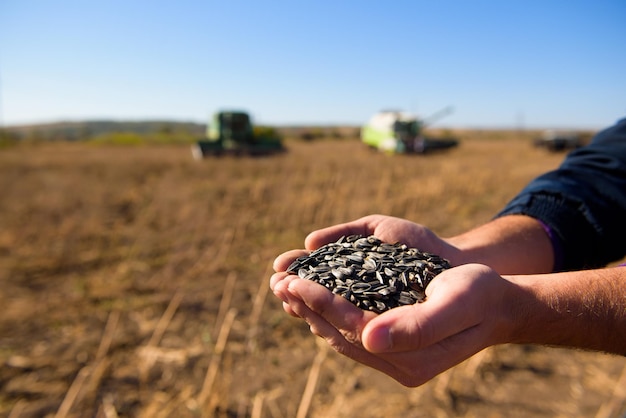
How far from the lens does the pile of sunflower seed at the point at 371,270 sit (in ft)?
5.04

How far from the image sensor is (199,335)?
3.88 m

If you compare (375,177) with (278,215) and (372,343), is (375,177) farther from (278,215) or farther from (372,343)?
(372,343)

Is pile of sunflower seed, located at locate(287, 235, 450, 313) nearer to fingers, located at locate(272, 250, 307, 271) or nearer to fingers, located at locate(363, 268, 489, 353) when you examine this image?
fingers, located at locate(272, 250, 307, 271)

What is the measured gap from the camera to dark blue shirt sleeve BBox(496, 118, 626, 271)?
2039 mm

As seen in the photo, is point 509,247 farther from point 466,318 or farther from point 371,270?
point 466,318

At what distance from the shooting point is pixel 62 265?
17.9 feet

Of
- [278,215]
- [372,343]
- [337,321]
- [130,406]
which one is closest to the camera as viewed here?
[372,343]

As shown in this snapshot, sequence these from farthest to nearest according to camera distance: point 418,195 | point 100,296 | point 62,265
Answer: point 418,195 < point 62,265 < point 100,296

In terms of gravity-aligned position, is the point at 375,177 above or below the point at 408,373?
below

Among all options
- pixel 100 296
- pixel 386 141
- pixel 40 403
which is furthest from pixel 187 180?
pixel 386 141

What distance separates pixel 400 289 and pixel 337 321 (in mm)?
377

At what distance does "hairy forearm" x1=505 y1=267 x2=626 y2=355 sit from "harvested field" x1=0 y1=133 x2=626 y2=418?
1714mm

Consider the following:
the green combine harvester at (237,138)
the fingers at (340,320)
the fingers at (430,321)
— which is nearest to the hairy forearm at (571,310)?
the fingers at (430,321)

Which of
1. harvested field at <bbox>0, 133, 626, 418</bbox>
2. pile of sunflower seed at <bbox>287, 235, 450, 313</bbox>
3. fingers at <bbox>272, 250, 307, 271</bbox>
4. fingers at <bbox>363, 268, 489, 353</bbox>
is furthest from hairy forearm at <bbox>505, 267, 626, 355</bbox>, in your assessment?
harvested field at <bbox>0, 133, 626, 418</bbox>
